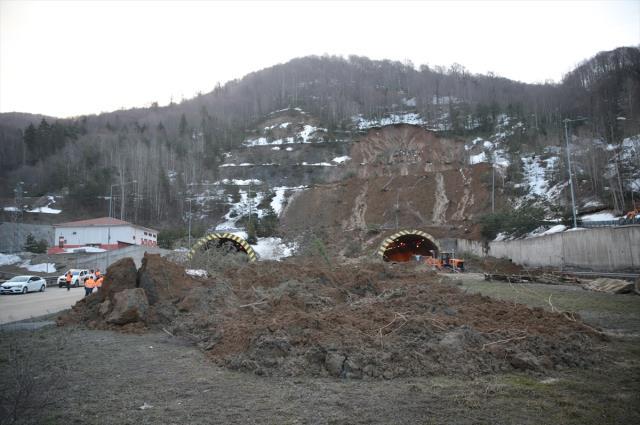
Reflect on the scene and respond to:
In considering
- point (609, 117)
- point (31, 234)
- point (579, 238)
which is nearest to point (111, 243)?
point (31, 234)

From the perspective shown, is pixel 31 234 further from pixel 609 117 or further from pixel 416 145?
pixel 609 117

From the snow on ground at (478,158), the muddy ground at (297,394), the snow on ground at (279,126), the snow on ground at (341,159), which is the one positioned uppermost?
the snow on ground at (279,126)

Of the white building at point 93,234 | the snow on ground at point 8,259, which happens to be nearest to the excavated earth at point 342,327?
the snow on ground at point 8,259

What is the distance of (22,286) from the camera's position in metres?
23.3

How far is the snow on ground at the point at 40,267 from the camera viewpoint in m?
37.5

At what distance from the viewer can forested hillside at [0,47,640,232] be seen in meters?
61.8

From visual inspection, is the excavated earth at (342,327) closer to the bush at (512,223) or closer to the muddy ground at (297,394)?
the muddy ground at (297,394)

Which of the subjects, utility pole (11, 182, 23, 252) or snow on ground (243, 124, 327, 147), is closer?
utility pole (11, 182, 23, 252)


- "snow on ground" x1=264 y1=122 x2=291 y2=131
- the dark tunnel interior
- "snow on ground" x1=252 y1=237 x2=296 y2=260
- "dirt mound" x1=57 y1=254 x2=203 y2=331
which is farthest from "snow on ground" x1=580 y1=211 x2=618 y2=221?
"snow on ground" x1=264 y1=122 x2=291 y2=131

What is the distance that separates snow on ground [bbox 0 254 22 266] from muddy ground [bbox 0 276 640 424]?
135 ft

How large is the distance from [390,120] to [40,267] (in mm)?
72067

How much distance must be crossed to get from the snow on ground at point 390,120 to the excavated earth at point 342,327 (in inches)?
3154

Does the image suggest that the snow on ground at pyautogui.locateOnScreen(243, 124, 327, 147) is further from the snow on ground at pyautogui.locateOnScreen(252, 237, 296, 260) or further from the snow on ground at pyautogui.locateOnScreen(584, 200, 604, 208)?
the snow on ground at pyautogui.locateOnScreen(584, 200, 604, 208)

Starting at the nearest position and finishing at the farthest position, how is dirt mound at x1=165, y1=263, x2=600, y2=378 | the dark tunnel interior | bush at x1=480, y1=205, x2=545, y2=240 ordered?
1. dirt mound at x1=165, y1=263, x2=600, y2=378
2. bush at x1=480, y1=205, x2=545, y2=240
3. the dark tunnel interior
